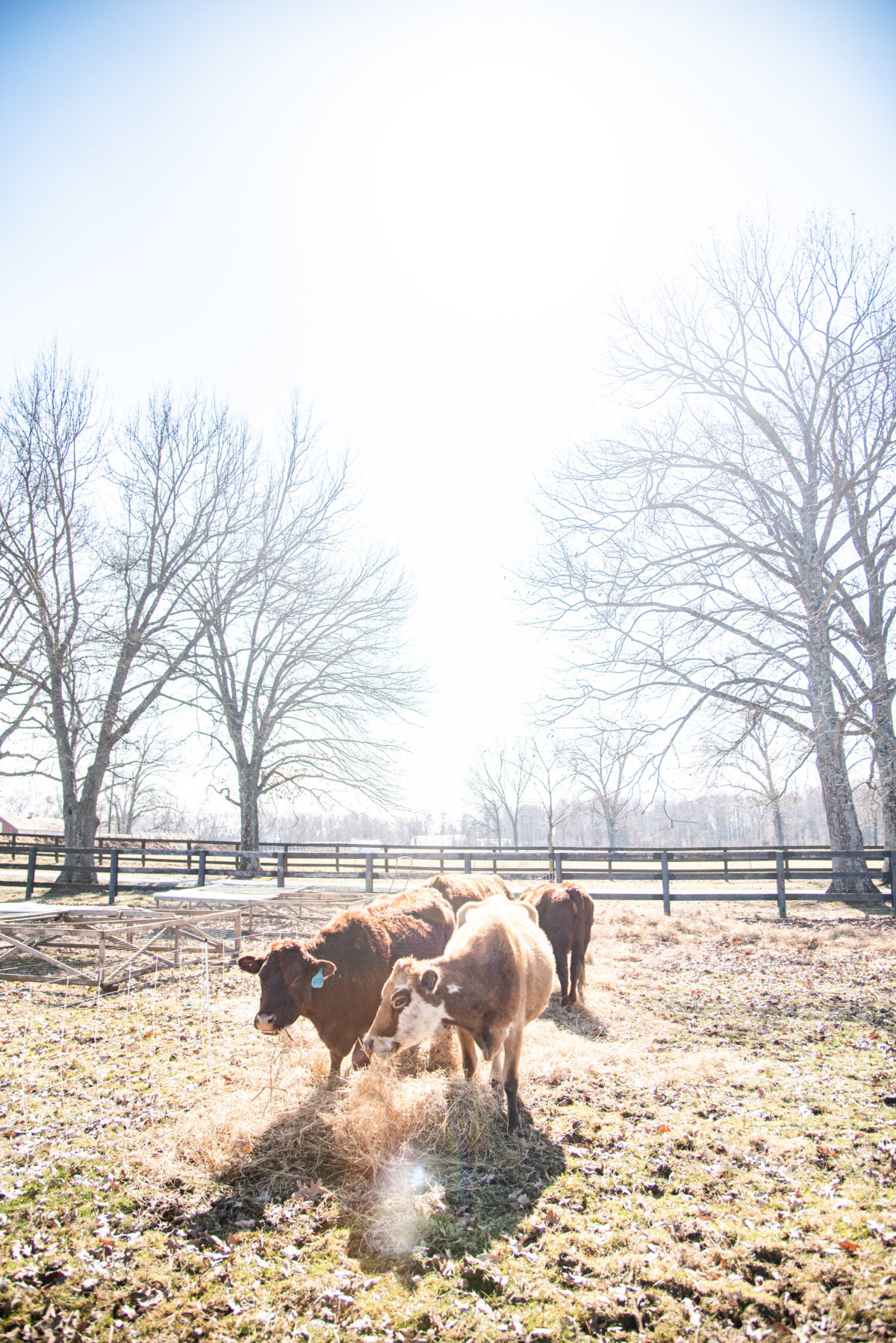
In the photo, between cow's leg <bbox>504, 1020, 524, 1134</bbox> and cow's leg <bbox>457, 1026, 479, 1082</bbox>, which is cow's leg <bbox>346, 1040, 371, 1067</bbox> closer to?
cow's leg <bbox>457, 1026, 479, 1082</bbox>

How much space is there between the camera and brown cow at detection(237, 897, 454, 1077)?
5.04 metres

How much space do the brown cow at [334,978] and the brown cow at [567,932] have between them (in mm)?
2499

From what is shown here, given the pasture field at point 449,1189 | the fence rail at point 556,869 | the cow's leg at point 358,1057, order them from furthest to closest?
1. the fence rail at point 556,869
2. the cow's leg at point 358,1057
3. the pasture field at point 449,1189

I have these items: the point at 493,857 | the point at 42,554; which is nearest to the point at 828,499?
the point at 493,857

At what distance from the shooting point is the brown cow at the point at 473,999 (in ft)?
14.7

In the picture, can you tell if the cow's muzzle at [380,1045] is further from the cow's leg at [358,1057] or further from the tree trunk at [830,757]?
the tree trunk at [830,757]

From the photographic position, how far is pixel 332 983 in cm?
526

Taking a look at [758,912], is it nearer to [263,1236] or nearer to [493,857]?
[493,857]

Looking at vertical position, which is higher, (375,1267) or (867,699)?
(867,699)

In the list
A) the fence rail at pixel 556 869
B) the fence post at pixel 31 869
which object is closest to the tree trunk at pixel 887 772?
the fence rail at pixel 556 869

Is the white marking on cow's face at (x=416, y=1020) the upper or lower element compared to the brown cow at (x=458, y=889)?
lower

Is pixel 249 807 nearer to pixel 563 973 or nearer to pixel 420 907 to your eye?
pixel 563 973

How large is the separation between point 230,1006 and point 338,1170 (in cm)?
410

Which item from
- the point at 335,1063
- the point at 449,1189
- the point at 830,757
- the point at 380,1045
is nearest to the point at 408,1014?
the point at 380,1045
